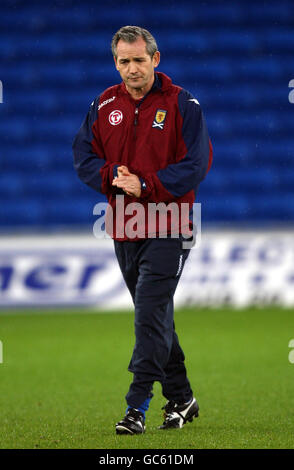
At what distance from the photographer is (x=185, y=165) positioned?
377 centimetres

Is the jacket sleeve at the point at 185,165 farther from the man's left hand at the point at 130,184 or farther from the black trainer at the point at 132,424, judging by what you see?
the black trainer at the point at 132,424

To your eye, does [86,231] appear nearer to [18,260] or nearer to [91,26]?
[18,260]

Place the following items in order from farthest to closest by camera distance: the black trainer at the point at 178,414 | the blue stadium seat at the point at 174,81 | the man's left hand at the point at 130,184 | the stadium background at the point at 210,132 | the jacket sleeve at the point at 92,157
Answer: the blue stadium seat at the point at 174,81, the stadium background at the point at 210,132, the black trainer at the point at 178,414, the jacket sleeve at the point at 92,157, the man's left hand at the point at 130,184

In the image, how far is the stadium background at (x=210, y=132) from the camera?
9.12m

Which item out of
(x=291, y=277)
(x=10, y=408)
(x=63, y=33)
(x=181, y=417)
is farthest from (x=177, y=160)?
(x=63, y=33)

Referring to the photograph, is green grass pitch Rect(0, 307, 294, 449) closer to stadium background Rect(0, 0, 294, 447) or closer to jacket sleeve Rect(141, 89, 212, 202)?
stadium background Rect(0, 0, 294, 447)

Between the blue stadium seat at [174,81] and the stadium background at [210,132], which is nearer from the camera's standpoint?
the stadium background at [210,132]

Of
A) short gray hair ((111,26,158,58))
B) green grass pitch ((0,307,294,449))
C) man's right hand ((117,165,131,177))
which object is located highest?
short gray hair ((111,26,158,58))

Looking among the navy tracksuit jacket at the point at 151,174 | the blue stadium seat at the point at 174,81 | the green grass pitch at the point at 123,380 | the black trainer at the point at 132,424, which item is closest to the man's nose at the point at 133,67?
the navy tracksuit jacket at the point at 151,174

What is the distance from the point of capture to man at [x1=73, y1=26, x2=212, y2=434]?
3762 millimetres

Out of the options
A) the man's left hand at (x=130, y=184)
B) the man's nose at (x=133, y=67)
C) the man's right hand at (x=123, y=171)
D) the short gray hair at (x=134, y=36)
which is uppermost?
the short gray hair at (x=134, y=36)

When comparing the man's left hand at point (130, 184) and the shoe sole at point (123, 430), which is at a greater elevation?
the man's left hand at point (130, 184)

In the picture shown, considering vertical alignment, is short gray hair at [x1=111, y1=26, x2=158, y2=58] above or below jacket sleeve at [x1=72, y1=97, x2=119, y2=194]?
above

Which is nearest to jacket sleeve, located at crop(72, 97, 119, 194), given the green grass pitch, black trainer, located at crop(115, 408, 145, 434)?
black trainer, located at crop(115, 408, 145, 434)
